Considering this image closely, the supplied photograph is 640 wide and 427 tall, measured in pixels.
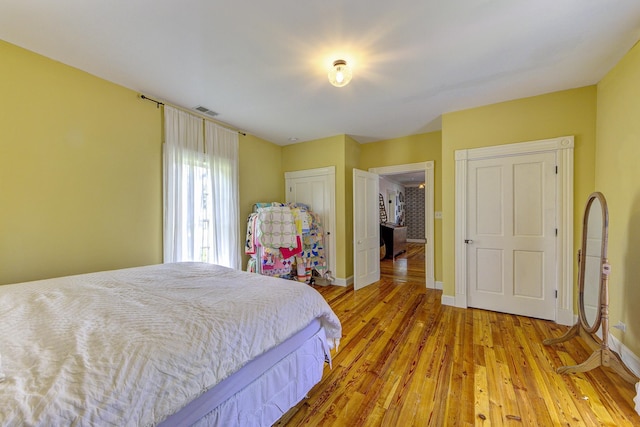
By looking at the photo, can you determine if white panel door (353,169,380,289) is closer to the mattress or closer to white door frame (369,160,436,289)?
white door frame (369,160,436,289)

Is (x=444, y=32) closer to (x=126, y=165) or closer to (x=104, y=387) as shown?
(x=104, y=387)

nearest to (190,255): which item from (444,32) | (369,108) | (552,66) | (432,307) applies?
(369,108)

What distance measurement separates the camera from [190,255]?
309 centimetres

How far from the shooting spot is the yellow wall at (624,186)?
1.88 meters

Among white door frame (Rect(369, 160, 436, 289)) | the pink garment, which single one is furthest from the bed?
white door frame (Rect(369, 160, 436, 289))

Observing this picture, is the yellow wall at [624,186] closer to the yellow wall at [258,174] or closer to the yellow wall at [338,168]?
the yellow wall at [338,168]

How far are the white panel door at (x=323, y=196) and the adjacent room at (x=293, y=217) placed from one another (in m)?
0.64

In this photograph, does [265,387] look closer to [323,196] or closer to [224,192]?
[224,192]

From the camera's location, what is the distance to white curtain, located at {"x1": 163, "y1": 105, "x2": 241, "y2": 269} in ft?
9.50

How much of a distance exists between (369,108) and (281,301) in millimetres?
2600

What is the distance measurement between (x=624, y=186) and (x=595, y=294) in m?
0.93

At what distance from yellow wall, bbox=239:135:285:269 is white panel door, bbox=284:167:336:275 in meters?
0.42

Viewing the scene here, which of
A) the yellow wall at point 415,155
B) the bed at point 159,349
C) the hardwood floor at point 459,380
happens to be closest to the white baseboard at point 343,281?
the hardwood floor at point 459,380

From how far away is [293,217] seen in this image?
149 inches
